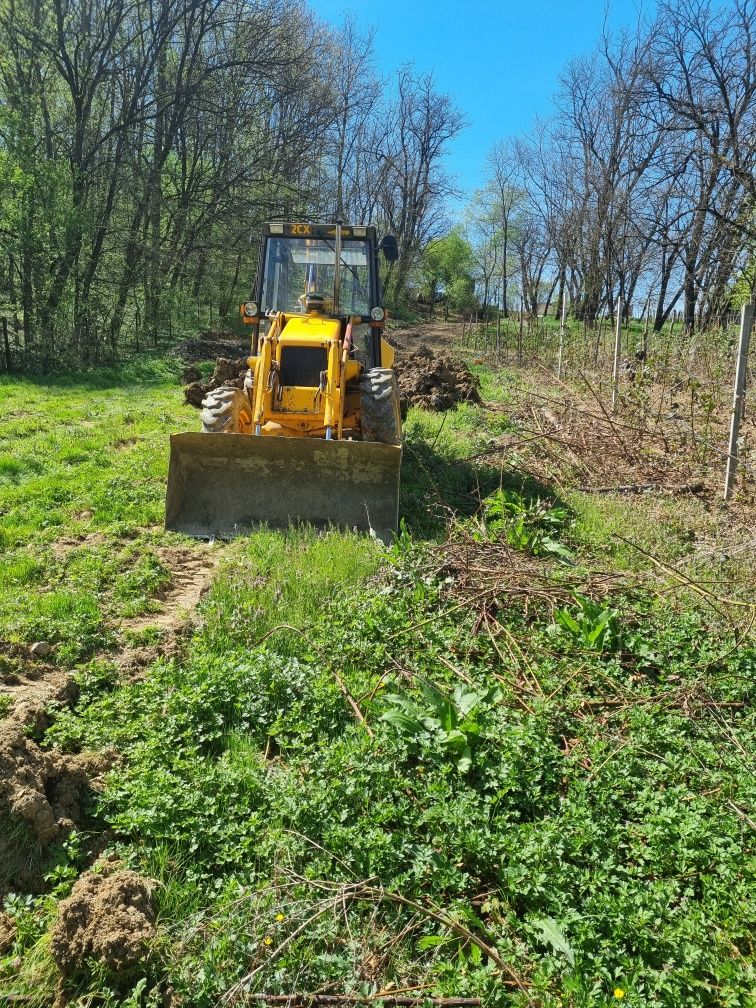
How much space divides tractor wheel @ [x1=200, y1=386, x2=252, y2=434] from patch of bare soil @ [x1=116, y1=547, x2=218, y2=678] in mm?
1518

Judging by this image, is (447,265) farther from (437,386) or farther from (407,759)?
(407,759)

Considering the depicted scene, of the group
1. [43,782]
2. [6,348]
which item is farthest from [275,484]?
[6,348]

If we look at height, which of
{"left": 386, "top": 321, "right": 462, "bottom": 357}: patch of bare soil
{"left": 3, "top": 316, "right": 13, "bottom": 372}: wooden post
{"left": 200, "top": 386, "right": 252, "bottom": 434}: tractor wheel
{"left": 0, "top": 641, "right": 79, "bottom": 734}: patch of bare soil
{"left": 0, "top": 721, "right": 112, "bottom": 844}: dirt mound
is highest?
{"left": 386, "top": 321, "right": 462, "bottom": 357}: patch of bare soil

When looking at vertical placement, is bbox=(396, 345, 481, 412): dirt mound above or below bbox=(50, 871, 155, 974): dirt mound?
above

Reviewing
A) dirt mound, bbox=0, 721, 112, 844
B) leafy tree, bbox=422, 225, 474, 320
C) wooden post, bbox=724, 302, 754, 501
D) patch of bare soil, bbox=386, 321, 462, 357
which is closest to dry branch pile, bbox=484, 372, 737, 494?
wooden post, bbox=724, 302, 754, 501

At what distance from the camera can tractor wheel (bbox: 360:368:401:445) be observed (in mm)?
6938

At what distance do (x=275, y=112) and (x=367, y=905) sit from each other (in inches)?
1268

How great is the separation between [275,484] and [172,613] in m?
1.85

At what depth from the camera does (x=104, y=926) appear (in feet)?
7.93

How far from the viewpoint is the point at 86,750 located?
336 centimetres

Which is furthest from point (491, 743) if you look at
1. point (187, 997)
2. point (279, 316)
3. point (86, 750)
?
point (279, 316)

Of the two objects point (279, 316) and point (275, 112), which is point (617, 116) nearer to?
point (275, 112)

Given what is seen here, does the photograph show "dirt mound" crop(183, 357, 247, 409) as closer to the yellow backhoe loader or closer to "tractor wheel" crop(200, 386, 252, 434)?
the yellow backhoe loader

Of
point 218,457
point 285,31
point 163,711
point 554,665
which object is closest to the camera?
point 163,711
